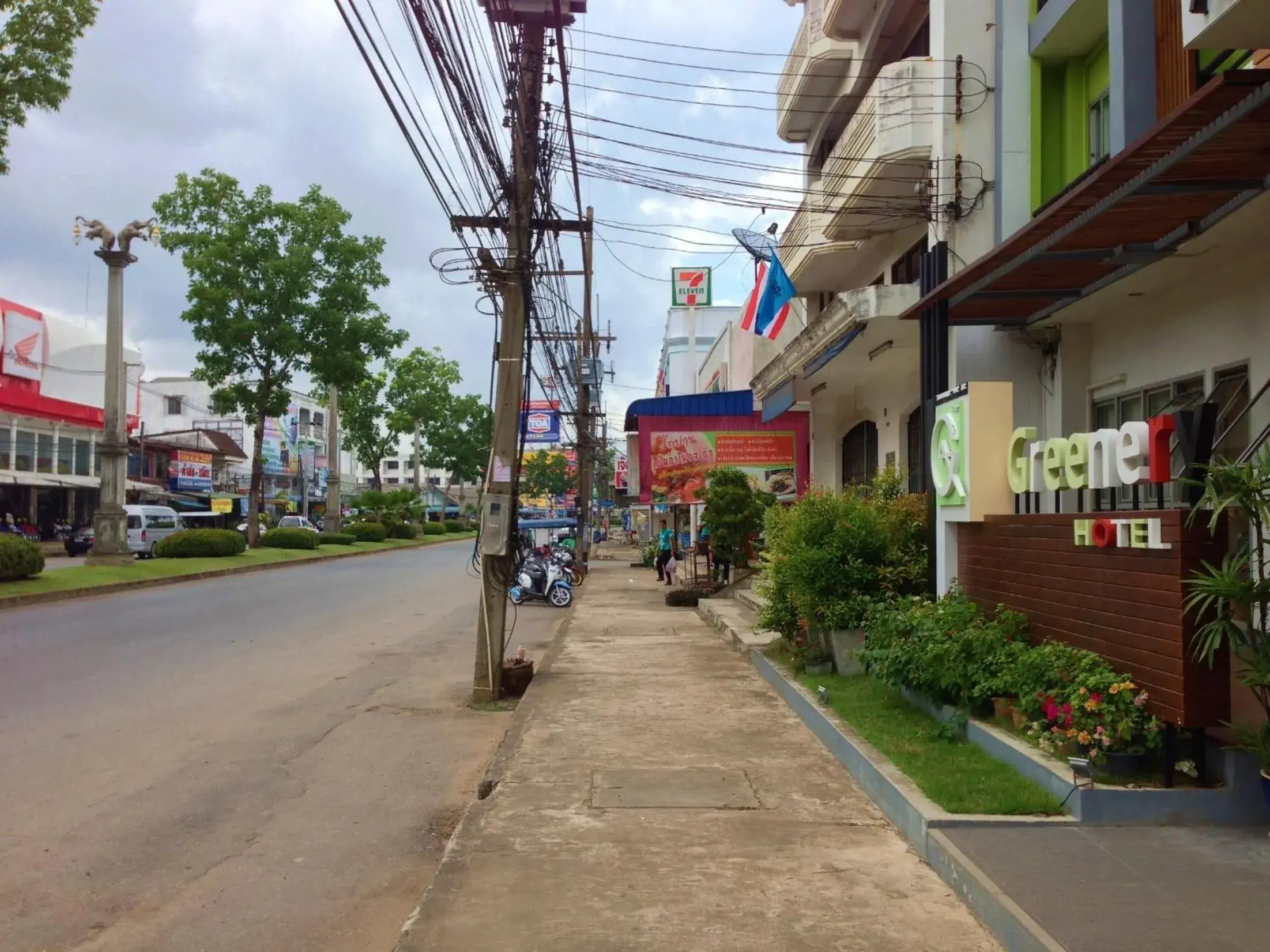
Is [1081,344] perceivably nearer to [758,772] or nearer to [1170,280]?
[1170,280]

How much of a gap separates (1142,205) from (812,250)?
937 centimetres

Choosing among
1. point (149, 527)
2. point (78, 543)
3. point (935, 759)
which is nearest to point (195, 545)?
point (149, 527)

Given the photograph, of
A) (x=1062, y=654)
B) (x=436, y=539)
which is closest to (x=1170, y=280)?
(x=1062, y=654)

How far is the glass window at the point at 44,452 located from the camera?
43.8 meters

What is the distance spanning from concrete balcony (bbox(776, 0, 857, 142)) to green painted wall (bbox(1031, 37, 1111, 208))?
474 centimetres

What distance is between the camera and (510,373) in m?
11.1

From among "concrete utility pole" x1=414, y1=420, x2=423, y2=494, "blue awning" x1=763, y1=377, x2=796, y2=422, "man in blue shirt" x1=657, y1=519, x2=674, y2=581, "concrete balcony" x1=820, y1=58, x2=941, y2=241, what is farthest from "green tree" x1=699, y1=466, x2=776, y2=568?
"concrete utility pole" x1=414, y1=420, x2=423, y2=494

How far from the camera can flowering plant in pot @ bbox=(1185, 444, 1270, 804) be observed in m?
5.16

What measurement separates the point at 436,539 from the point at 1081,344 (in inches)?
2242

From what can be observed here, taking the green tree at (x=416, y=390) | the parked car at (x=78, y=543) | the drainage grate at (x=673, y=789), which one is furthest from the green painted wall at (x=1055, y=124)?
the green tree at (x=416, y=390)

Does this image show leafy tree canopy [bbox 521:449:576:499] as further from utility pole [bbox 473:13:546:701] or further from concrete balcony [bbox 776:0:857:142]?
utility pole [bbox 473:13:546:701]

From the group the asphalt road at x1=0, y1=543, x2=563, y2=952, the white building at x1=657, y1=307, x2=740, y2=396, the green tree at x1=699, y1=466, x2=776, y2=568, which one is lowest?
the asphalt road at x1=0, y1=543, x2=563, y2=952

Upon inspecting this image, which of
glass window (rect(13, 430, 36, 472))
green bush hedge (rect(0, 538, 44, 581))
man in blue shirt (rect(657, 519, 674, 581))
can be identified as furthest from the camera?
glass window (rect(13, 430, 36, 472))

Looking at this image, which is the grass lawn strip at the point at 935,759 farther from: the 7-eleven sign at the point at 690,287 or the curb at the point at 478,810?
the 7-eleven sign at the point at 690,287
